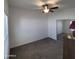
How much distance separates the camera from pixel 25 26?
24.3 feet

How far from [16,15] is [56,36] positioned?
3952 millimetres

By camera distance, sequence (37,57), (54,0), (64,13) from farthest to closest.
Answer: (64,13)
(54,0)
(37,57)

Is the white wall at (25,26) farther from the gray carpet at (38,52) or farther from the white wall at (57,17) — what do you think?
the gray carpet at (38,52)

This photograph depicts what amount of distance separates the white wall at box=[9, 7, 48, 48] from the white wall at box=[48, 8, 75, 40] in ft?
1.19

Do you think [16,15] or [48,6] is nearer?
[48,6]

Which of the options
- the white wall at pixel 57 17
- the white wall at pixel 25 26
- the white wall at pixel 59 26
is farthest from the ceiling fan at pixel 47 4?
the white wall at pixel 59 26

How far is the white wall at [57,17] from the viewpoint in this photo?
7.46 metres

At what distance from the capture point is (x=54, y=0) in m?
5.14

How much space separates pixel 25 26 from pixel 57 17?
114 inches
